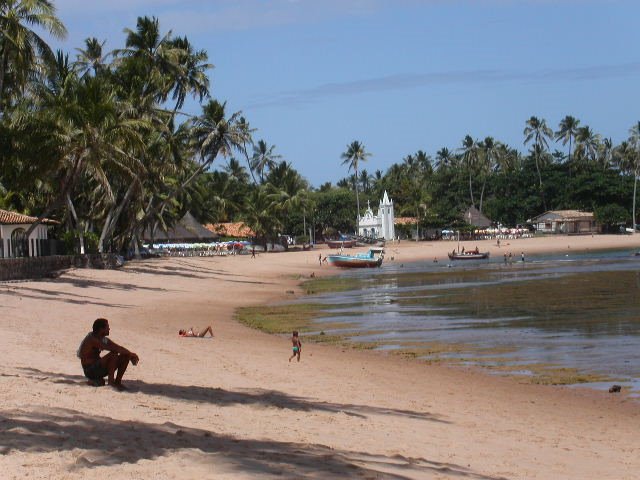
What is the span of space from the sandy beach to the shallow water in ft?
7.43

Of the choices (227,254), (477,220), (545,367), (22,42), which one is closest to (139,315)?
(22,42)

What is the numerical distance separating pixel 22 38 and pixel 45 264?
34.0ft

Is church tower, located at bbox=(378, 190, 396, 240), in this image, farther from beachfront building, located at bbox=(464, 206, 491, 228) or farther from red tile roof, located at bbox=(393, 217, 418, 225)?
beachfront building, located at bbox=(464, 206, 491, 228)

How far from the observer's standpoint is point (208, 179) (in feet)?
351

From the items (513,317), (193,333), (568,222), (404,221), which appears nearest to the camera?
(193,333)

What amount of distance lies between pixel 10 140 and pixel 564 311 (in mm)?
19435

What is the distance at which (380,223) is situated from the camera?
121062mm

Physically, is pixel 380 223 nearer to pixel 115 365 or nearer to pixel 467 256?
pixel 467 256

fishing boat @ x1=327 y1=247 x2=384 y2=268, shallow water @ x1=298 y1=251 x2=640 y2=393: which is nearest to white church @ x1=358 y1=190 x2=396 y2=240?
fishing boat @ x1=327 y1=247 x2=384 y2=268

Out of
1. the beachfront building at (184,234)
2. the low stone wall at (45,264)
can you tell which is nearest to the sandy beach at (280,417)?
the low stone wall at (45,264)

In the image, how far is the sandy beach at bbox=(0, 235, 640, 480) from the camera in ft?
28.5

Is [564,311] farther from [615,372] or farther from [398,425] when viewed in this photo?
[398,425]

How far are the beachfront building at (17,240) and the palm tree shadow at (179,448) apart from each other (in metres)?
35.1

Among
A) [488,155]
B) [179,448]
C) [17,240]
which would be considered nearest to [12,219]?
[17,240]
